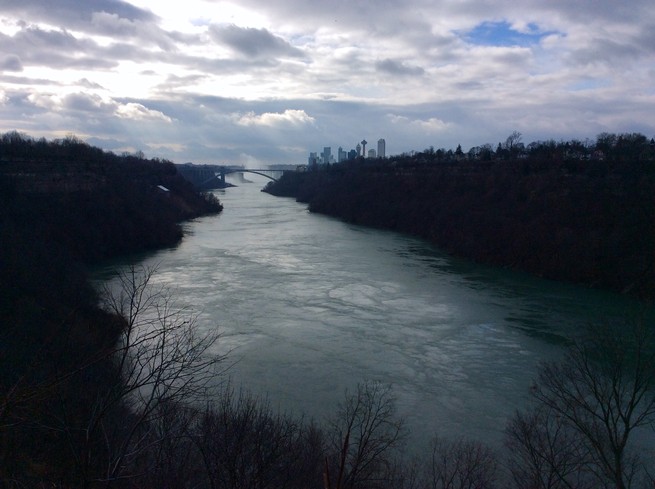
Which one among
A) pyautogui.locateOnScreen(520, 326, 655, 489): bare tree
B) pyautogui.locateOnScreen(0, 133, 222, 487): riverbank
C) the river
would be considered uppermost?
pyautogui.locateOnScreen(0, 133, 222, 487): riverbank

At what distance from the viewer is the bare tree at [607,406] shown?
2.85 meters

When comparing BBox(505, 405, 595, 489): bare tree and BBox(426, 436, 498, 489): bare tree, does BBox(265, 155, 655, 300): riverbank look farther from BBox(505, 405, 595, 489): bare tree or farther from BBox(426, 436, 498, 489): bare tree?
BBox(426, 436, 498, 489): bare tree

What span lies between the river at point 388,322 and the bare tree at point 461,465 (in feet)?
0.65

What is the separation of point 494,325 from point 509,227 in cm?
556

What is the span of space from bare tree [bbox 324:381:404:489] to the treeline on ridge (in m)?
6.23

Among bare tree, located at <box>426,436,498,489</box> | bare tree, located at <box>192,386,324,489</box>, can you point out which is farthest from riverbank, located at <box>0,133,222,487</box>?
bare tree, located at <box>426,436,498,489</box>

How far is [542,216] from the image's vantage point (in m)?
11.4

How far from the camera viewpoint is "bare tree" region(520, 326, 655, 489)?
2850mm

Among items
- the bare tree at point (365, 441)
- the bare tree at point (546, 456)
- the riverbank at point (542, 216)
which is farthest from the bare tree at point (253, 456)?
the riverbank at point (542, 216)

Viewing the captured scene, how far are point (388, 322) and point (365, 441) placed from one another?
4.02 metres

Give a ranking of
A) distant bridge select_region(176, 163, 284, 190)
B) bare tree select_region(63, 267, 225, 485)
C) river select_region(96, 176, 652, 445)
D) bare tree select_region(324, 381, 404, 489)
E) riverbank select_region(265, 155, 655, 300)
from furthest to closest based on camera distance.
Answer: distant bridge select_region(176, 163, 284, 190)
riverbank select_region(265, 155, 655, 300)
river select_region(96, 176, 652, 445)
bare tree select_region(324, 381, 404, 489)
bare tree select_region(63, 267, 225, 485)

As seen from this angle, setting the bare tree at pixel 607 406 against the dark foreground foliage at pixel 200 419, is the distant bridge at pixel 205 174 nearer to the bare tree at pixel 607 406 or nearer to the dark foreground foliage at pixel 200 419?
the dark foreground foliage at pixel 200 419

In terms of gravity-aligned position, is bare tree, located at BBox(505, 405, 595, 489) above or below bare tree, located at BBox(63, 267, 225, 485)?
below

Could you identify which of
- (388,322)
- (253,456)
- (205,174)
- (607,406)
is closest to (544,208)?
(388,322)
